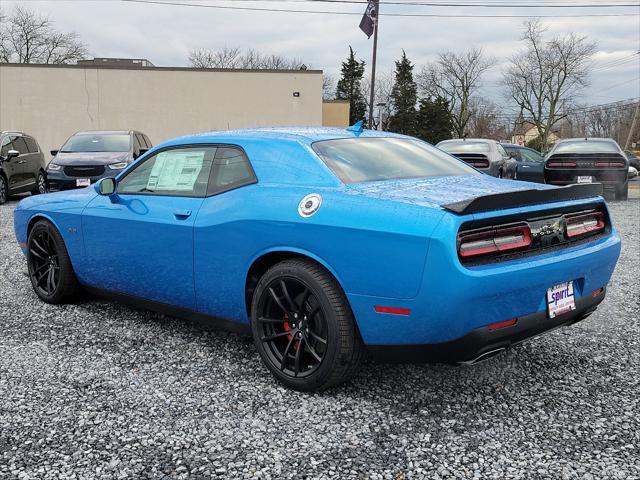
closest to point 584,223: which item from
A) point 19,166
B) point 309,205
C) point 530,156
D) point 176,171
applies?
point 309,205

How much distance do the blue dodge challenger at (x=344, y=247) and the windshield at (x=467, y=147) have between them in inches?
323

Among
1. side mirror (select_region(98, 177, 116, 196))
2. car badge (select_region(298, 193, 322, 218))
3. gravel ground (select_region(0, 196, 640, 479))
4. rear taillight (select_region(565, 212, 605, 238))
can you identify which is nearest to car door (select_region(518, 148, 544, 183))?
gravel ground (select_region(0, 196, 640, 479))

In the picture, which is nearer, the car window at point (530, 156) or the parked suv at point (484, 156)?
the parked suv at point (484, 156)

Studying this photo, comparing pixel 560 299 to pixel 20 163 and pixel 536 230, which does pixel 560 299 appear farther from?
pixel 20 163

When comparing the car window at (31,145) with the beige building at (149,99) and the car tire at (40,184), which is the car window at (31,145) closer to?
the car tire at (40,184)

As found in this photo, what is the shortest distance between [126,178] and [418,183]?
2.13 m

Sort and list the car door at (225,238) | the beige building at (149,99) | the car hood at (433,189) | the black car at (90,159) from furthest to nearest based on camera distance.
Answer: the beige building at (149,99) < the black car at (90,159) < the car door at (225,238) < the car hood at (433,189)

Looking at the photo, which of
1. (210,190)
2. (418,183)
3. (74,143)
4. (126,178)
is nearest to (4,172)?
(74,143)

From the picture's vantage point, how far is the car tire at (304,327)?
294 cm

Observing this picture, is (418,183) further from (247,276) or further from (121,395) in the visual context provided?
(121,395)

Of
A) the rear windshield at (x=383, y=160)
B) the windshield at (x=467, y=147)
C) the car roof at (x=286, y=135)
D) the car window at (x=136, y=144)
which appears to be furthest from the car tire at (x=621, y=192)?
the car roof at (x=286, y=135)

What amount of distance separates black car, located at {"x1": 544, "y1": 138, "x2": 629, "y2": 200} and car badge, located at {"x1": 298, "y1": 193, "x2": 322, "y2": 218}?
36.4 ft

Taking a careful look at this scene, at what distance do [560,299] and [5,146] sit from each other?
1291cm

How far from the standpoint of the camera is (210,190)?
3.67 meters
